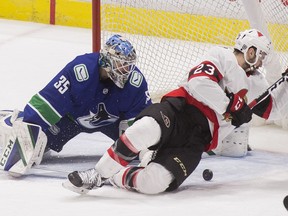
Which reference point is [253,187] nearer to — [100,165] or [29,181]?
[100,165]

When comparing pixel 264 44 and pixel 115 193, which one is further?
pixel 264 44

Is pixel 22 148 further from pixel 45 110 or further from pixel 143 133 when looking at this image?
pixel 143 133

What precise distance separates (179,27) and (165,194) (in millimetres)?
2164

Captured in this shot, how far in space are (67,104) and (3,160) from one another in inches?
13.3

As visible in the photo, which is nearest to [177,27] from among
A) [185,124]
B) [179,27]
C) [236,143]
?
[179,27]

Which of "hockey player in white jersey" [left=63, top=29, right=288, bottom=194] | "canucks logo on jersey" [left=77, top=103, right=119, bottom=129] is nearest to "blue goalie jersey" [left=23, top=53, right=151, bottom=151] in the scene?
"canucks logo on jersey" [left=77, top=103, right=119, bottom=129]

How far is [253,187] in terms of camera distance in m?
3.21

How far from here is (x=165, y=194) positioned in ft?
9.89

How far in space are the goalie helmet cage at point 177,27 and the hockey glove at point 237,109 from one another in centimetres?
88

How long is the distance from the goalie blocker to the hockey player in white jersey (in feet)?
1.10

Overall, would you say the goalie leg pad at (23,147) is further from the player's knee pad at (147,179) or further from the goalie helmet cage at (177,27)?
the goalie helmet cage at (177,27)

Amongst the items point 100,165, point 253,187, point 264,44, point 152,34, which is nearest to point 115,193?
point 100,165

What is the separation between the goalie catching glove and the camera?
313cm

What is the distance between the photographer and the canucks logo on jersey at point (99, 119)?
3449 mm
